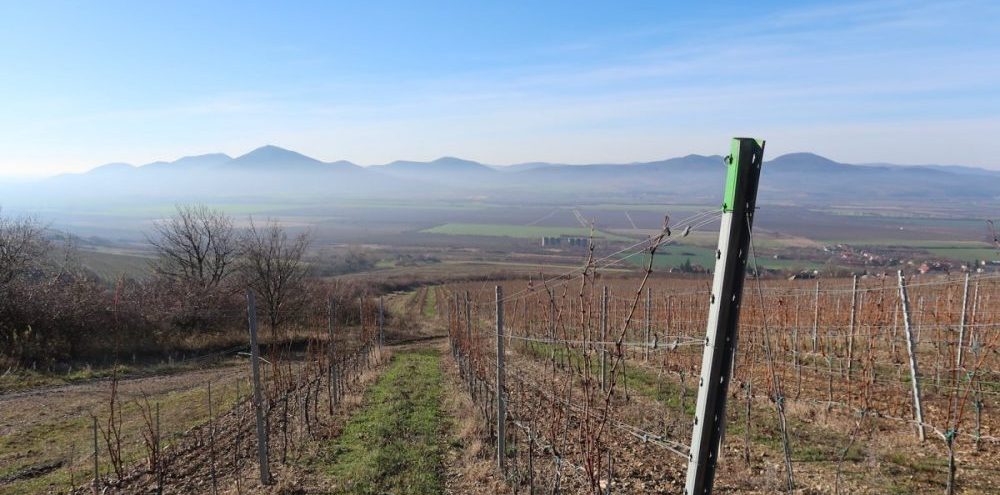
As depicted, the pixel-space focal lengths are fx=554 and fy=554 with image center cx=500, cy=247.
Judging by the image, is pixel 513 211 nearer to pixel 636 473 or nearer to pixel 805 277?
pixel 805 277

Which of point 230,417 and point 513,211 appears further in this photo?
point 513,211

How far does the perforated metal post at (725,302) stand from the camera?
2.18m

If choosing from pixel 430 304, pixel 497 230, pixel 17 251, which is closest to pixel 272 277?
pixel 17 251

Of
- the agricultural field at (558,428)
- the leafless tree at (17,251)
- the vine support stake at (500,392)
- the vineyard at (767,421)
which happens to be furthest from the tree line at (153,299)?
the vine support stake at (500,392)

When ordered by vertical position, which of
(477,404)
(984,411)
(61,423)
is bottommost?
(61,423)

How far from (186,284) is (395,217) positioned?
353 feet

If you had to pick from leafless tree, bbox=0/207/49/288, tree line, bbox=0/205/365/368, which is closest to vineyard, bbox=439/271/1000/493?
tree line, bbox=0/205/365/368

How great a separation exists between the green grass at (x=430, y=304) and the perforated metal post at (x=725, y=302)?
28245 millimetres

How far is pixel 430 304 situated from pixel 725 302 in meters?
33.6

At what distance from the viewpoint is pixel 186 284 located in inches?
950

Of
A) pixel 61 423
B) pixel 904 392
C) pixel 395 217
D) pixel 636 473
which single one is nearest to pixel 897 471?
pixel 636 473

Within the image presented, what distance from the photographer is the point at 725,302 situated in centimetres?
224

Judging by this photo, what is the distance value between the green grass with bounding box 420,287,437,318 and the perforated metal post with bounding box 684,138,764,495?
28245 millimetres

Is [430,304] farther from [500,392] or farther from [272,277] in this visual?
[500,392]
